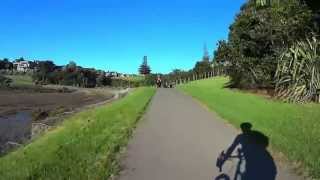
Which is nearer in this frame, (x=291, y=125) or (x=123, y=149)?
(x=123, y=149)

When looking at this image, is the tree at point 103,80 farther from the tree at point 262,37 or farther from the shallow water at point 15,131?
the shallow water at point 15,131

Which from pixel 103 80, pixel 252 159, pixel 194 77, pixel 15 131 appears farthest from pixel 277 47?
pixel 103 80

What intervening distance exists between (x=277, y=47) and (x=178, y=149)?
29448 millimetres

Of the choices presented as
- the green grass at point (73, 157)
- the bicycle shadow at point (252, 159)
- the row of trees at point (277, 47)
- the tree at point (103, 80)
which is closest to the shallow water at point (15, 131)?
the green grass at point (73, 157)

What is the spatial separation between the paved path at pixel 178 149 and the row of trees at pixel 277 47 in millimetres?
6767

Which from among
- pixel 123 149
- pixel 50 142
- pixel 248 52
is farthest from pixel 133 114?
pixel 248 52

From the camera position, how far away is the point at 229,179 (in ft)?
32.6

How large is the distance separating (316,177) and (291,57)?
80.5 ft

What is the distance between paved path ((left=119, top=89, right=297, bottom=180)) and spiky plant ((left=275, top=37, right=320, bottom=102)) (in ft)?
37.4

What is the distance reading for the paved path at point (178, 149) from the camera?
10.8m

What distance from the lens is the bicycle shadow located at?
9.97m

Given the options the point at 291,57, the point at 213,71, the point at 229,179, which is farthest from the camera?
the point at 213,71

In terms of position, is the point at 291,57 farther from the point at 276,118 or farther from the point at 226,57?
the point at 226,57

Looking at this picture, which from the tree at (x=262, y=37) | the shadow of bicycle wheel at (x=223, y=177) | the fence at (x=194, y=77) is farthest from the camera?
the fence at (x=194, y=77)
